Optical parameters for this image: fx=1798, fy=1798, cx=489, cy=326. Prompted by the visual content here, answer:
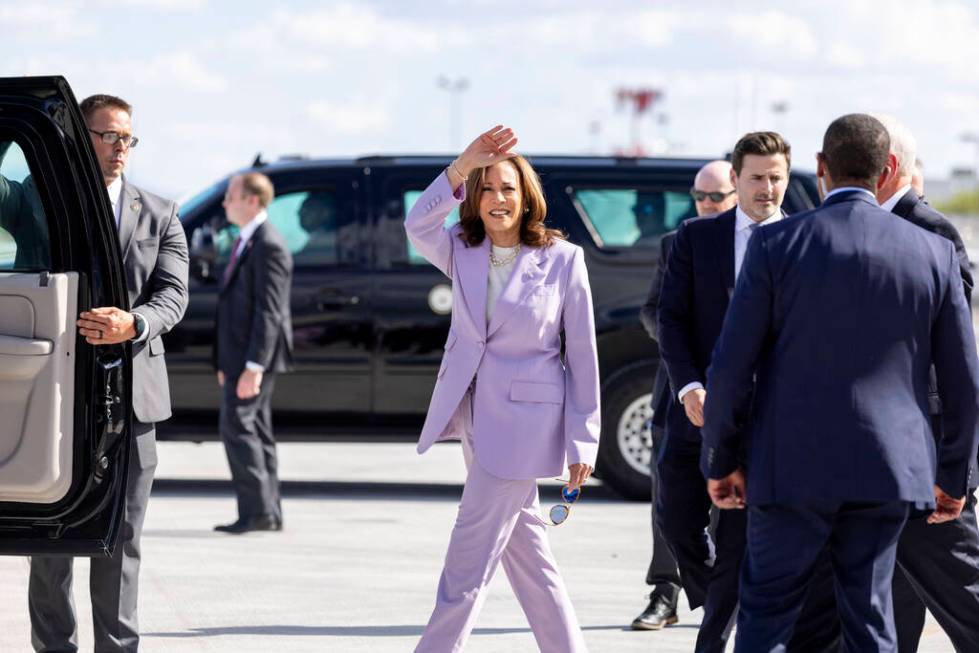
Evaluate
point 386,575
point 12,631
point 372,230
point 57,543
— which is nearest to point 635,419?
point 372,230

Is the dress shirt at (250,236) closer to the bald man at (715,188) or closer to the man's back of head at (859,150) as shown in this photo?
the bald man at (715,188)

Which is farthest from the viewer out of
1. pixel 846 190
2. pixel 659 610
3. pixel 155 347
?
pixel 659 610

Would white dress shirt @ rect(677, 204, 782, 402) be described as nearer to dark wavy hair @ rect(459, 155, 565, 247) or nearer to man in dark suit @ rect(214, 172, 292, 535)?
dark wavy hair @ rect(459, 155, 565, 247)

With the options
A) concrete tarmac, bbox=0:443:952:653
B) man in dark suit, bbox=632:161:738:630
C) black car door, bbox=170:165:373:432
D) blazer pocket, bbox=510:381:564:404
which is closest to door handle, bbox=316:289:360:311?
black car door, bbox=170:165:373:432

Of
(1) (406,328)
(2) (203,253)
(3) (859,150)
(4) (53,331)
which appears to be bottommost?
(1) (406,328)

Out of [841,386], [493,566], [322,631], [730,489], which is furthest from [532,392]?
[322,631]

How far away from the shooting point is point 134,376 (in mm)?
5816

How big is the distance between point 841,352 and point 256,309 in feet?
17.9

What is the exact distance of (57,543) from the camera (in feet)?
17.7

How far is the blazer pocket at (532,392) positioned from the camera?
5520 millimetres

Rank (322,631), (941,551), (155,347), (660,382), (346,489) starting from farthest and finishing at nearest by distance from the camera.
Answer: (346,489)
(322,631)
(660,382)
(155,347)
(941,551)

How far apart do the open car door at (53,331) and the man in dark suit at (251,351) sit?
4.03 meters

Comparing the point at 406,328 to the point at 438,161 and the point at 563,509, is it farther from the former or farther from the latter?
the point at 563,509

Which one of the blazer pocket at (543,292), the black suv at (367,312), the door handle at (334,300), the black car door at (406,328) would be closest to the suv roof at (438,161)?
the black suv at (367,312)
